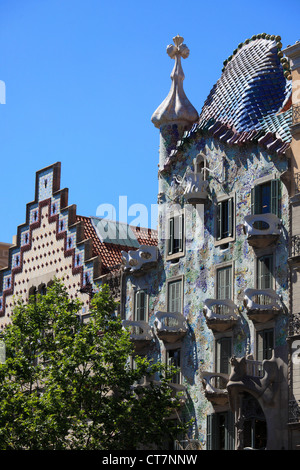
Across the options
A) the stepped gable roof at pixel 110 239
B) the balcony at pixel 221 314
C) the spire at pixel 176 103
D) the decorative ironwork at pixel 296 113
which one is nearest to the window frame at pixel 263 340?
the balcony at pixel 221 314

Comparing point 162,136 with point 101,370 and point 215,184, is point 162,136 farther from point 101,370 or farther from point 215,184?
point 101,370

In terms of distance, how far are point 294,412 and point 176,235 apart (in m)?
10.1

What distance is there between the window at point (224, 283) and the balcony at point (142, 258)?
384 centimetres

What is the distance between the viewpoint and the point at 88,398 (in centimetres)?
4350

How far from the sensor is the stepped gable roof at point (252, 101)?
4484 centimetres

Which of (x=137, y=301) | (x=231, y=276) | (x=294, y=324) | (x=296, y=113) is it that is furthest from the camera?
(x=137, y=301)

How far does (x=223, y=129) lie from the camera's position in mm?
46531

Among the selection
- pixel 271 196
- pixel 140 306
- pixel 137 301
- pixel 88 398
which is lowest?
pixel 88 398

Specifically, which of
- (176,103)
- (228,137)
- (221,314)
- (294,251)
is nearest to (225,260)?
(221,314)

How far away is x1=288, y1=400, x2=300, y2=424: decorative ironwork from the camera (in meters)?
40.6

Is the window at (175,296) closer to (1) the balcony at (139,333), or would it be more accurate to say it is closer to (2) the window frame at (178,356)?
(1) the balcony at (139,333)

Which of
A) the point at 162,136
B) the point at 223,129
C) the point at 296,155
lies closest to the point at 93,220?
the point at 162,136

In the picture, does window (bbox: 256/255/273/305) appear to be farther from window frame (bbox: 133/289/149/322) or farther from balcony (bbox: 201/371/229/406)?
window frame (bbox: 133/289/149/322)

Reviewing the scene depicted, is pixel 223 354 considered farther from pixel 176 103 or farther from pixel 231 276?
pixel 176 103
